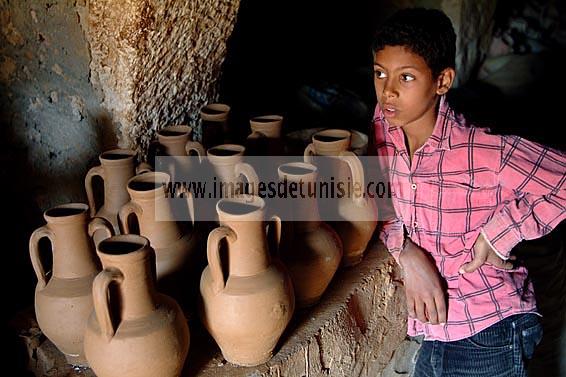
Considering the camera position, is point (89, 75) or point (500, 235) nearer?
point (500, 235)

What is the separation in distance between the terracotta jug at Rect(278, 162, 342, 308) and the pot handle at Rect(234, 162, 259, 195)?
0.29ft

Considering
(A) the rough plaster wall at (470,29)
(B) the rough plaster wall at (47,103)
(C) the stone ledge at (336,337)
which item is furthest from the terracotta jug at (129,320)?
(A) the rough plaster wall at (470,29)

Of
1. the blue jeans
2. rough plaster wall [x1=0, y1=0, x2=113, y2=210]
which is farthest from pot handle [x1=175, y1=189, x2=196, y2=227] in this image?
the blue jeans

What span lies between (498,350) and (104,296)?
4.07 feet

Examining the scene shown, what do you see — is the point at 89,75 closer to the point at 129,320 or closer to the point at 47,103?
the point at 47,103

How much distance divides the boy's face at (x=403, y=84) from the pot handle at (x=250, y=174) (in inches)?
17.9

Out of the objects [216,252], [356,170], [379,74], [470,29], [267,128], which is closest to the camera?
[216,252]

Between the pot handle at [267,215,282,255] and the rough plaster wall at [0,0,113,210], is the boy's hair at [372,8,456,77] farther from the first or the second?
the rough plaster wall at [0,0,113,210]

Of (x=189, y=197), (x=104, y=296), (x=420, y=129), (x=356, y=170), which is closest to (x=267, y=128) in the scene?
(x=356, y=170)

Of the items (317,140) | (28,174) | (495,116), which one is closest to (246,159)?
(317,140)

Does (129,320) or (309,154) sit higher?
(309,154)

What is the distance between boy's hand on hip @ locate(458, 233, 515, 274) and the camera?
178cm

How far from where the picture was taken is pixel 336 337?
6.57 feet

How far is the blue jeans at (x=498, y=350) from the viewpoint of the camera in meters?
1.86
